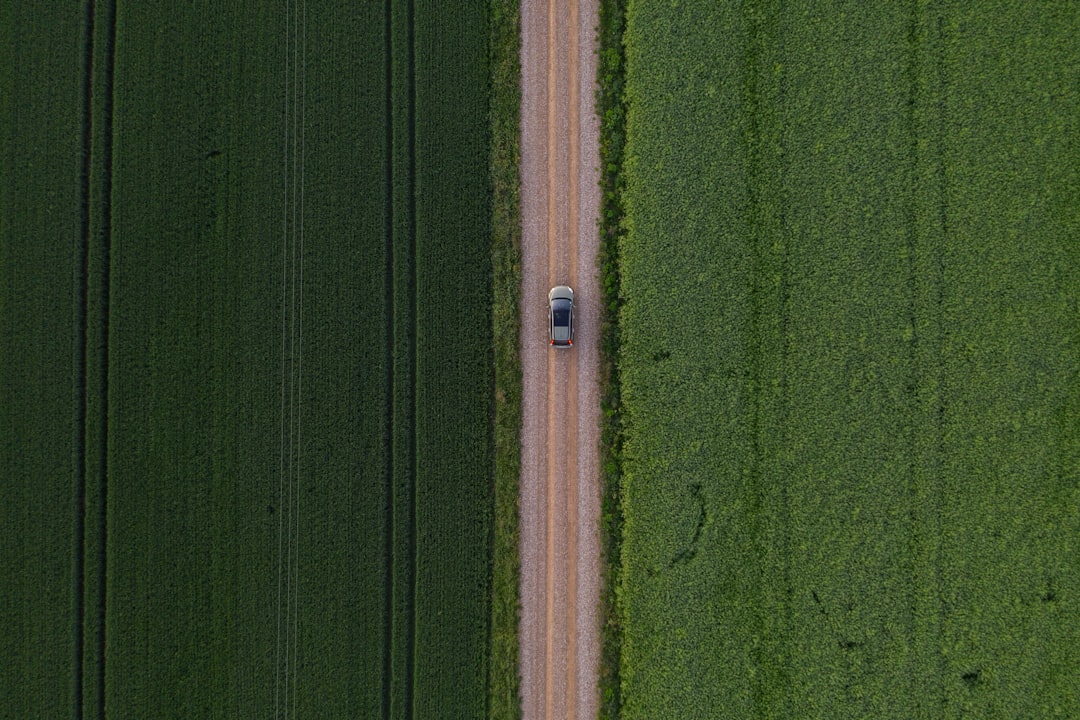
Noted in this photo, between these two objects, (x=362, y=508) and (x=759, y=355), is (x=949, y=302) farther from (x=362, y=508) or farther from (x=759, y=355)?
(x=362, y=508)

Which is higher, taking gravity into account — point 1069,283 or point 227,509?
point 1069,283

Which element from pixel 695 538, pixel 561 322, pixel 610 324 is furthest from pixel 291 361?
pixel 695 538

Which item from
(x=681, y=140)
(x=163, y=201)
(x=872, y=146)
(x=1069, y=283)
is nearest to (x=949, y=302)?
(x=1069, y=283)

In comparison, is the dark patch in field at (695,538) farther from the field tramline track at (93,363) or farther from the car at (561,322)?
the field tramline track at (93,363)

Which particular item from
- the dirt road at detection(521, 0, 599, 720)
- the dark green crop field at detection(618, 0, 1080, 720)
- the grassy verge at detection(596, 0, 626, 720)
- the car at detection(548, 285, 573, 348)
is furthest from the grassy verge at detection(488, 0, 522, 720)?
the dark green crop field at detection(618, 0, 1080, 720)

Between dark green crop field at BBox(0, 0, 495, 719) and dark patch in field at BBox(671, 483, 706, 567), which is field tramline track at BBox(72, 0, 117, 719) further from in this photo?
dark patch in field at BBox(671, 483, 706, 567)

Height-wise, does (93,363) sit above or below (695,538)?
above

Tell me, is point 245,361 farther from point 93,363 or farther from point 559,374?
point 559,374
